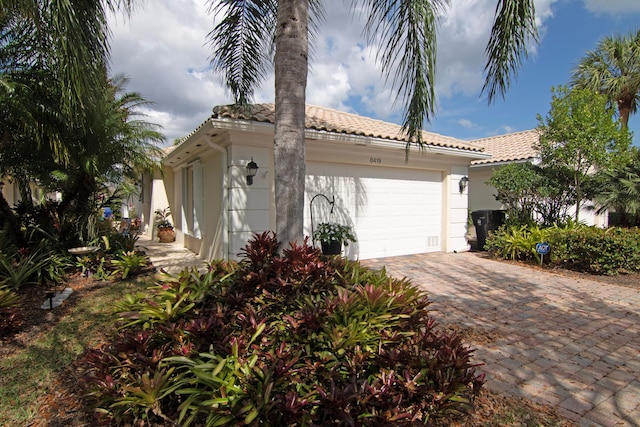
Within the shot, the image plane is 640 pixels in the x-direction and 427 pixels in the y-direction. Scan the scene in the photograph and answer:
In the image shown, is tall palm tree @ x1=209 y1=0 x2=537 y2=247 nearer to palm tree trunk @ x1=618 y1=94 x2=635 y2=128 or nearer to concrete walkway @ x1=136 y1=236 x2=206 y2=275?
concrete walkway @ x1=136 y1=236 x2=206 y2=275

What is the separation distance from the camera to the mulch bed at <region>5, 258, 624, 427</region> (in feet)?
8.57

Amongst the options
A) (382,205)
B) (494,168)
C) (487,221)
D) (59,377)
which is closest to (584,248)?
(487,221)

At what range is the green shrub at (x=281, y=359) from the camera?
2043mm

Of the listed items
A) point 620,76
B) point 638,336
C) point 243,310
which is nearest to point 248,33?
point 243,310

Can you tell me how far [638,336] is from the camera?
13.8 feet

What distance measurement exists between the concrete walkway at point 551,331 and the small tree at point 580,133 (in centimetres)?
381

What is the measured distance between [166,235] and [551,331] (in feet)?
43.0

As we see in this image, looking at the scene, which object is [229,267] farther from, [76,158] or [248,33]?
[76,158]

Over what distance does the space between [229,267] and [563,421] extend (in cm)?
336

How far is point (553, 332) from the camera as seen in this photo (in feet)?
14.1

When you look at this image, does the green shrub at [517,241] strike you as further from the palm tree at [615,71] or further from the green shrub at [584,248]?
the palm tree at [615,71]

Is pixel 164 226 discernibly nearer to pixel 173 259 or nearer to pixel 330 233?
pixel 173 259

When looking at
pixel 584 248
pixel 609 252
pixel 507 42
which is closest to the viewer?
pixel 507 42

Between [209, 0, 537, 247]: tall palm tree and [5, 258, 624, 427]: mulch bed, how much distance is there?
90.6 inches
